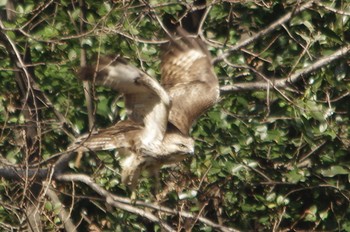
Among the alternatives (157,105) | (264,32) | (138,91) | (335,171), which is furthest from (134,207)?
(335,171)

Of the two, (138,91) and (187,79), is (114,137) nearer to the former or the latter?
(138,91)

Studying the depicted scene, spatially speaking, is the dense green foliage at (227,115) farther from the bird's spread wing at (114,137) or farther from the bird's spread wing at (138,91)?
the bird's spread wing at (138,91)

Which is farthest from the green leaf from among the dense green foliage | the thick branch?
the thick branch

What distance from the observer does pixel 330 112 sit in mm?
9148

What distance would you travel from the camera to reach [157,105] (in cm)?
769

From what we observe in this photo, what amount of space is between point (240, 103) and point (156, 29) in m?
0.81

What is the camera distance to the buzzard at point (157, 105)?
7.31m

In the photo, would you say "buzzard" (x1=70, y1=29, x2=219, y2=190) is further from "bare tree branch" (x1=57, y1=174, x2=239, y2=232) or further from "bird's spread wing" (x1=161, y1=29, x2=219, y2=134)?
"bare tree branch" (x1=57, y1=174, x2=239, y2=232)

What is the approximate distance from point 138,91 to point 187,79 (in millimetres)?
1172

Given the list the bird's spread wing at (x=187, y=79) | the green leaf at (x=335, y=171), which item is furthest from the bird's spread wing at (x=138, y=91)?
the green leaf at (x=335, y=171)

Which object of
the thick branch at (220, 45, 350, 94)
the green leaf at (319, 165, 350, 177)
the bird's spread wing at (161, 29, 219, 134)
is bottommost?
the green leaf at (319, 165, 350, 177)

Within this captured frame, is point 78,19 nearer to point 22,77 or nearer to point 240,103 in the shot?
point 22,77

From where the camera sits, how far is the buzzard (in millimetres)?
7312

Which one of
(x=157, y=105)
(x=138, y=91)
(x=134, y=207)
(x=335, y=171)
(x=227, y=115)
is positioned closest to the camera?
(x=138, y=91)
